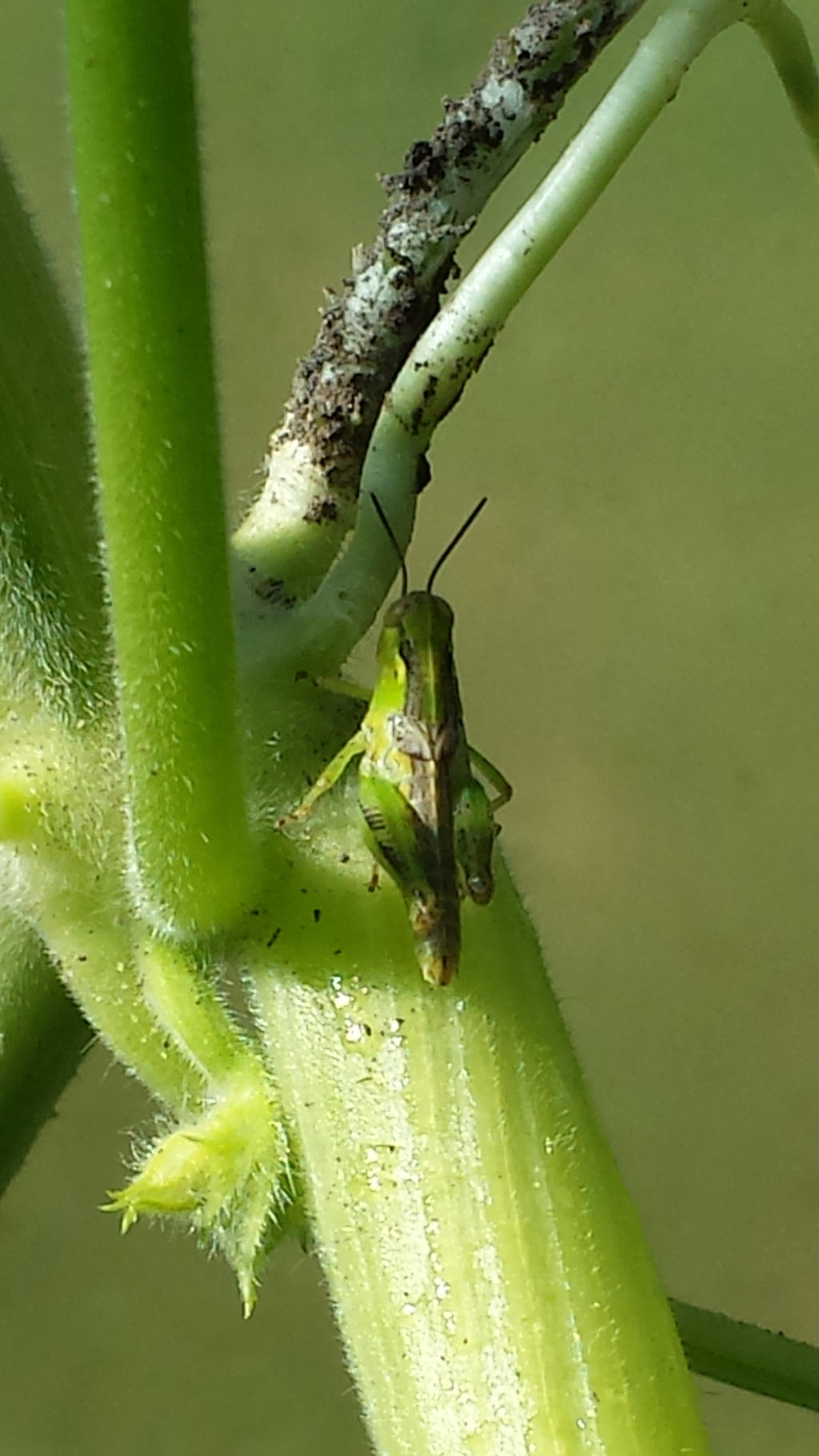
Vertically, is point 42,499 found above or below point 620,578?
above

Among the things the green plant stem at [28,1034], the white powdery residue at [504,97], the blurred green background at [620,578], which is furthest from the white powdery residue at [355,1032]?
the blurred green background at [620,578]

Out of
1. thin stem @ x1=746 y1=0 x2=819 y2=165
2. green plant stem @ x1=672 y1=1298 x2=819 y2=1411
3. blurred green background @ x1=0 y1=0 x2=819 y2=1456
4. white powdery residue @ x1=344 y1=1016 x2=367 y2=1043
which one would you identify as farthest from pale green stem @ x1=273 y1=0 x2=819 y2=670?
blurred green background @ x1=0 y1=0 x2=819 y2=1456

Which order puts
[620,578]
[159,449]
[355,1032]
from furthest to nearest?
[620,578], [355,1032], [159,449]

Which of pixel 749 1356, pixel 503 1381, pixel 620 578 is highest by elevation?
pixel 503 1381

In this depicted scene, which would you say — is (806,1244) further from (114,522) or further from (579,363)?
(114,522)

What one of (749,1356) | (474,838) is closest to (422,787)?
(474,838)

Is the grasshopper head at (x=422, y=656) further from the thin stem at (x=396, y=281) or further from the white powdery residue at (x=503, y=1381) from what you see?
the white powdery residue at (x=503, y=1381)

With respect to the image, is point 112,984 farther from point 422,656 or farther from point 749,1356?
point 749,1356
